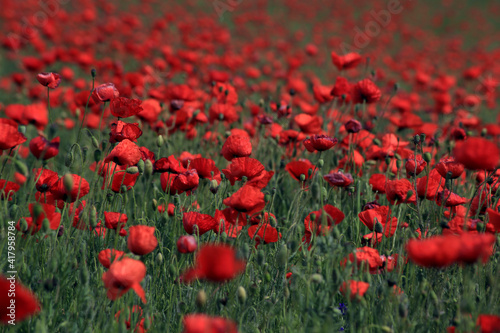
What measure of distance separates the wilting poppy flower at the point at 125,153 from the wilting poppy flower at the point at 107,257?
437mm

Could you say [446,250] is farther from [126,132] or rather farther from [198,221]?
[126,132]

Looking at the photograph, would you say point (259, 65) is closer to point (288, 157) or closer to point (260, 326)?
point (288, 157)

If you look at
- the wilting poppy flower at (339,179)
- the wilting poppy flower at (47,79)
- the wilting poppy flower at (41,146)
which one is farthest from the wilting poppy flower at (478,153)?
the wilting poppy flower at (47,79)

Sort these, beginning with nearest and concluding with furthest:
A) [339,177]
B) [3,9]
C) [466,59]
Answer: [339,177], [3,9], [466,59]

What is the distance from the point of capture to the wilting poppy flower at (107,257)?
1.63 meters

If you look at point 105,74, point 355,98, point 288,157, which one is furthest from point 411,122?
point 105,74

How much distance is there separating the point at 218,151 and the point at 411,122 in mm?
1411

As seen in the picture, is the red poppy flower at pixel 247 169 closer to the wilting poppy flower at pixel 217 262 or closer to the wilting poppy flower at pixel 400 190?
the wilting poppy flower at pixel 400 190

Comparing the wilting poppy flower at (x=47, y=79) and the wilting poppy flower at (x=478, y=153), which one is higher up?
the wilting poppy flower at (x=47, y=79)

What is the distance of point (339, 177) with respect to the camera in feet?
6.88

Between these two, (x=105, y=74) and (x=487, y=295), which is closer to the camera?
(x=487, y=295)

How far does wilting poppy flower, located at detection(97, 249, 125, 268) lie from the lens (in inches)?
64.1

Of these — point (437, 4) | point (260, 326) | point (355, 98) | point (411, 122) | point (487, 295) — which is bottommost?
point (260, 326)

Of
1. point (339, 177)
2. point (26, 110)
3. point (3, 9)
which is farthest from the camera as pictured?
point (3, 9)
